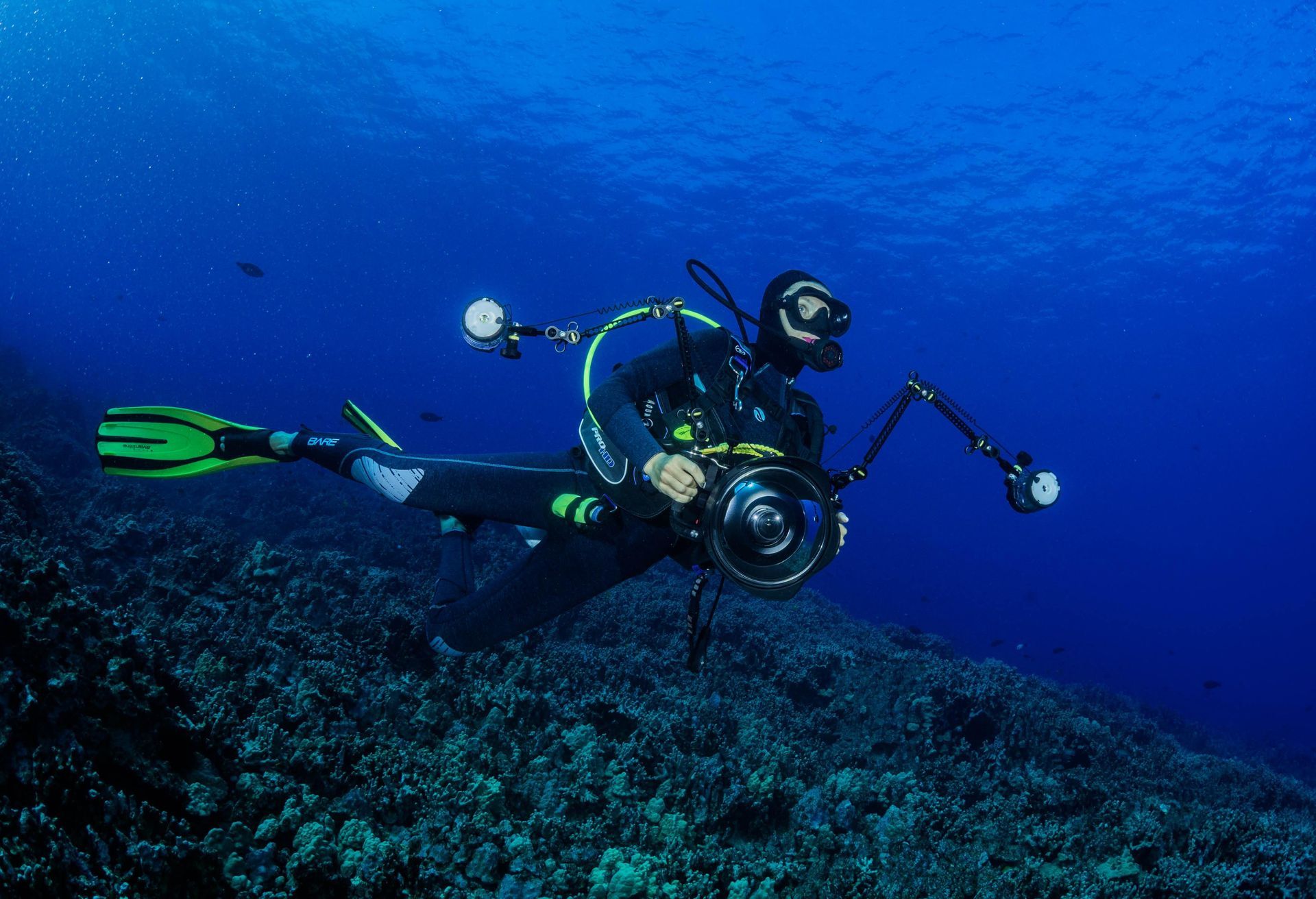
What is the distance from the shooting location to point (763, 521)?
242 cm

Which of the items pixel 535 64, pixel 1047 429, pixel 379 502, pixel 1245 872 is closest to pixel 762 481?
pixel 1245 872

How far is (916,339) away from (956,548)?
70516 millimetres

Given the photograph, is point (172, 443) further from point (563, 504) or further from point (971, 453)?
point (971, 453)

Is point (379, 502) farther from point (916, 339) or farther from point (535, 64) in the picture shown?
point (916, 339)

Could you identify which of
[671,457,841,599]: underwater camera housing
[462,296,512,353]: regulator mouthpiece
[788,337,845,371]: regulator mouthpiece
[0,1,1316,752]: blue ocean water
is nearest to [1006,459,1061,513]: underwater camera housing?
[788,337,845,371]: regulator mouthpiece

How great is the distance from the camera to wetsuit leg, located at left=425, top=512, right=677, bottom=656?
3623mm

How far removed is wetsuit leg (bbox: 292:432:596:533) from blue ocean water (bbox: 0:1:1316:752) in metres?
24.4

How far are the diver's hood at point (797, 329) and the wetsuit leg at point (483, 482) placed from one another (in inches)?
56.7

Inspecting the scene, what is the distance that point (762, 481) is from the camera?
247cm

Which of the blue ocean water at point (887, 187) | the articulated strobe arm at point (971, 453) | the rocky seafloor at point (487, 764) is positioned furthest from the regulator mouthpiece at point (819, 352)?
the blue ocean water at point (887, 187)

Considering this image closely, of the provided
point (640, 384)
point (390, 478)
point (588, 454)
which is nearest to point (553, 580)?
point (588, 454)

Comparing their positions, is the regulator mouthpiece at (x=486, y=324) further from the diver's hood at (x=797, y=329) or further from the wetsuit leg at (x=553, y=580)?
the diver's hood at (x=797, y=329)

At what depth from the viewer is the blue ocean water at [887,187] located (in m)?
24.4

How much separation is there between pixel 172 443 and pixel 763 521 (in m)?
4.33
